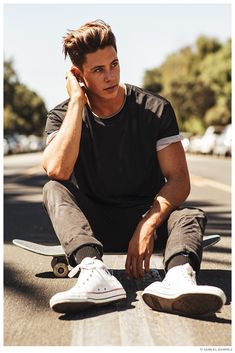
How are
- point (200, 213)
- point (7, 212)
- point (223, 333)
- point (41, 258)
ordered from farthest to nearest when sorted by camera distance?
point (7, 212), point (41, 258), point (200, 213), point (223, 333)

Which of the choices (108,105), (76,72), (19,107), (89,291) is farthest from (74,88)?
(19,107)

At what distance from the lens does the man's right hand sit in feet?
12.9

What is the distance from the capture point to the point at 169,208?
3738 millimetres

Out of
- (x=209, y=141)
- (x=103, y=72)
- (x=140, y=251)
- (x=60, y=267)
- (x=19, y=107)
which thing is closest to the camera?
(x=140, y=251)

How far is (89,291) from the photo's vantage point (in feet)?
10.8

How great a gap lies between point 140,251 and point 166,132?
671 millimetres

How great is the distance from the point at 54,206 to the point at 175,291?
33.8 inches

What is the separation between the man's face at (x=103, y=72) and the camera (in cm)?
373

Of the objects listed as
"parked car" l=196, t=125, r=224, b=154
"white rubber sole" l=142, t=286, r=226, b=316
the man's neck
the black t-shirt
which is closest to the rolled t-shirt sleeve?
the black t-shirt

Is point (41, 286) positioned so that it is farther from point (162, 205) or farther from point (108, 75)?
point (108, 75)

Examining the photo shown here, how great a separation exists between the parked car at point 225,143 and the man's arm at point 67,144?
90.0 ft

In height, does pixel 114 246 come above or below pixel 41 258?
above

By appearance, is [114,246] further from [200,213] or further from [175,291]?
[175,291]

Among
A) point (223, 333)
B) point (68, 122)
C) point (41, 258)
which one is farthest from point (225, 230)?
point (223, 333)
